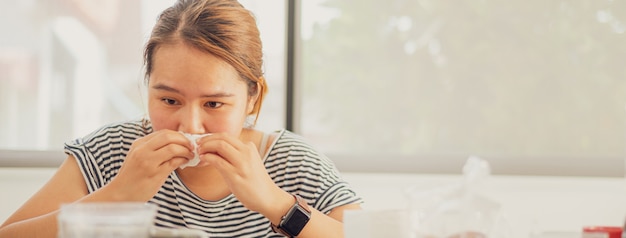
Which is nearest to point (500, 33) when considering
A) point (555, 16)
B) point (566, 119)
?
point (555, 16)

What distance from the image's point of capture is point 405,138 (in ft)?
11.0

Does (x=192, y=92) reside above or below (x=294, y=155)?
above

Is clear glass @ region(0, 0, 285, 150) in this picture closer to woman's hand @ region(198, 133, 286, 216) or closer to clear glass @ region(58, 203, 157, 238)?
woman's hand @ region(198, 133, 286, 216)

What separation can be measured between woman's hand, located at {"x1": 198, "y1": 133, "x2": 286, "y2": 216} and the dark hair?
244mm

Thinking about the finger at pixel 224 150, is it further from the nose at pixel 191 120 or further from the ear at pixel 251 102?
the ear at pixel 251 102

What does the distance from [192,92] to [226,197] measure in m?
0.34

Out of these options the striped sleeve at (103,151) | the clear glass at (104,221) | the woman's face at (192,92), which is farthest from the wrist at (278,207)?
the clear glass at (104,221)

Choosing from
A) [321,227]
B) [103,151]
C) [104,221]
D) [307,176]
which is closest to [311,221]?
[321,227]

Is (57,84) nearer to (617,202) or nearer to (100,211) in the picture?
(617,202)

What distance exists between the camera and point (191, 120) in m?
1.65

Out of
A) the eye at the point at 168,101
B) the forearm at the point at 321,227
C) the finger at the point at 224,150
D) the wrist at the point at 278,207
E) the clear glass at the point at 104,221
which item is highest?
the eye at the point at 168,101

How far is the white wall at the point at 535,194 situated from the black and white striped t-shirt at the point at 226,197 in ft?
3.88

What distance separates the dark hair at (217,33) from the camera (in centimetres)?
176

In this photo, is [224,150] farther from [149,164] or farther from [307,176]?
[307,176]
